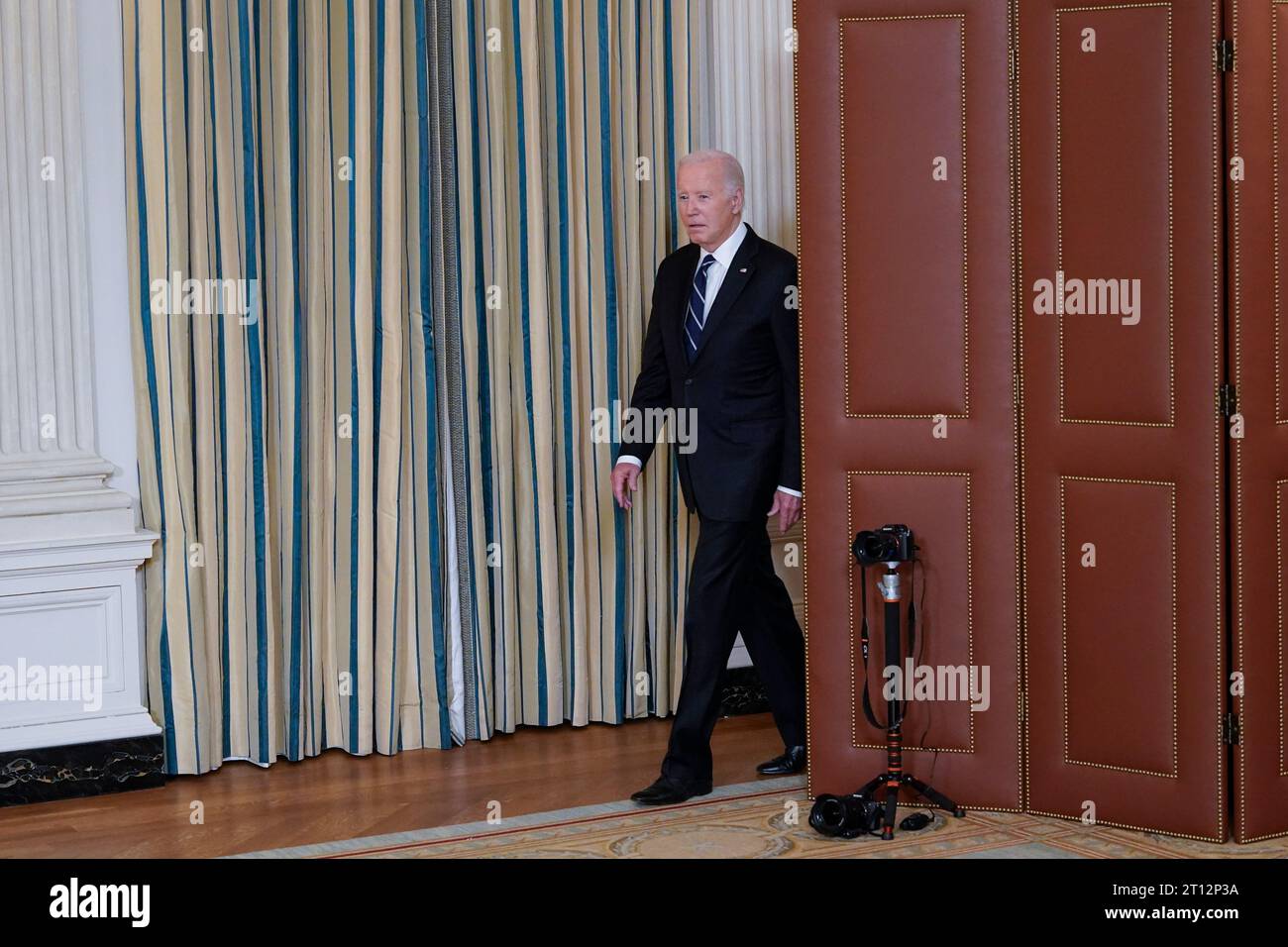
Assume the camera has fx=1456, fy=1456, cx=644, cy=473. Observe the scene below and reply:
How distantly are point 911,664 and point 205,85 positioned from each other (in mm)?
2455

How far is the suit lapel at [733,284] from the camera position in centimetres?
390

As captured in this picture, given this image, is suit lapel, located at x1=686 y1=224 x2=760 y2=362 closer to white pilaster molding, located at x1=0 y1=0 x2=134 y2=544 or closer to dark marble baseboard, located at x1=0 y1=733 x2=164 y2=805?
white pilaster molding, located at x1=0 y1=0 x2=134 y2=544

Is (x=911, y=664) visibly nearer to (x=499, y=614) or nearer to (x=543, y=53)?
(x=499, y=614)

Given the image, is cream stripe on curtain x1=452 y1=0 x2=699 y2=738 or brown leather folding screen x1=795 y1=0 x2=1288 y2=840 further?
cream stripe on curtain x1=452 y1=0 x2=699 y2=738

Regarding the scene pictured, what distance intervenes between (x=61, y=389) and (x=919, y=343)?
2270 millimetres

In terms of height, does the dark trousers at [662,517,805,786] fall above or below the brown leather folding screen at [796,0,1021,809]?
below

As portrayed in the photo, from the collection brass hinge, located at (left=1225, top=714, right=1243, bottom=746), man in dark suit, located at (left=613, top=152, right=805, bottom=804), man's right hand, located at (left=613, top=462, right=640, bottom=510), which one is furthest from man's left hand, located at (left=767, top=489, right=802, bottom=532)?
brass hinge, located at (left=1225, top=714, right=1243, bottom=746)

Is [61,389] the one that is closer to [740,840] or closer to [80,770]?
[80,770]

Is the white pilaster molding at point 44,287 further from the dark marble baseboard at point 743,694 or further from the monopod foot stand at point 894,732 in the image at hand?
the monopod foot stand at point 894,732

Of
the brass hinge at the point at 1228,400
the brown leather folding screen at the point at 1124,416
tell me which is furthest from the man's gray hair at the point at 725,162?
the brass hinge at the point at 1228,400

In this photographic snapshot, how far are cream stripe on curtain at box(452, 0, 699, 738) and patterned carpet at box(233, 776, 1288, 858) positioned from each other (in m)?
0.94

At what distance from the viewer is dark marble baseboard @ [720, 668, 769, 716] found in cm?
476

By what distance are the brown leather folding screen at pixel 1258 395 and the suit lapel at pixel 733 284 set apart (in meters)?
1.22

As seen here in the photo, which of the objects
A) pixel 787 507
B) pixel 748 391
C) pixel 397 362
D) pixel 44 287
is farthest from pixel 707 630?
pixel 44 287
